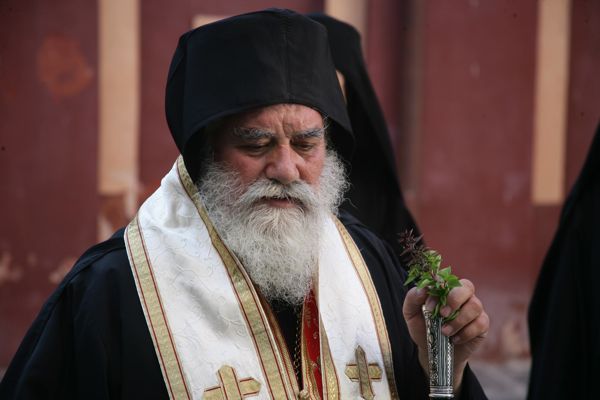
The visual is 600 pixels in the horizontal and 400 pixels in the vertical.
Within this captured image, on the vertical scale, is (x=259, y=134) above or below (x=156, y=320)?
above

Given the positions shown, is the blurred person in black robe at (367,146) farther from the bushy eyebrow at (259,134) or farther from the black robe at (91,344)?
the black robe at (91,344)

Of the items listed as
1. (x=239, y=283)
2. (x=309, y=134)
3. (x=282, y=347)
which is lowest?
(x=282, y=347)

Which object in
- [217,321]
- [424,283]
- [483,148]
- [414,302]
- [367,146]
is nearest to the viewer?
[424,283]

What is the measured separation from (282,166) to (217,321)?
53cm

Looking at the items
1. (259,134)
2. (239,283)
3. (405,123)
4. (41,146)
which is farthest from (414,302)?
(405,123)

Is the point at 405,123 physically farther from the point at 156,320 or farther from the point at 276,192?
the point at 156,320

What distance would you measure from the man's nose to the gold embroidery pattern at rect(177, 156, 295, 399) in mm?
289

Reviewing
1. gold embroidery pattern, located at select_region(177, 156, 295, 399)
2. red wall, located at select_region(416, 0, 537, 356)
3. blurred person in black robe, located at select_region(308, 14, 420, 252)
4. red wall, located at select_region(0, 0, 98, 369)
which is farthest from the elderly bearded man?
red wall, located at select_region(416, 0, 537, 356)

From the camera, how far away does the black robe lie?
2.79 m

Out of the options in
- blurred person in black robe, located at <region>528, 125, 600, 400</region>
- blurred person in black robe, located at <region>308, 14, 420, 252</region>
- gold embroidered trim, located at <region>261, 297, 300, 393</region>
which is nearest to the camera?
gold embroidered trim, located at <region>261, 297, 300, 393</region>

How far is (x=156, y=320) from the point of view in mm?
2900

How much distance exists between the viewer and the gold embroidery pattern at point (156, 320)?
2836mm

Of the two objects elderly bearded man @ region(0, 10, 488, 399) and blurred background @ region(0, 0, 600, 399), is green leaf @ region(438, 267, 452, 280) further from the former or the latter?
blurred background @ region(0, 0, 600, 399)

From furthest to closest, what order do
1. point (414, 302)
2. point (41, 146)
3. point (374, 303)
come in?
point (41, 146), point (374, 303), point (414, 302)
